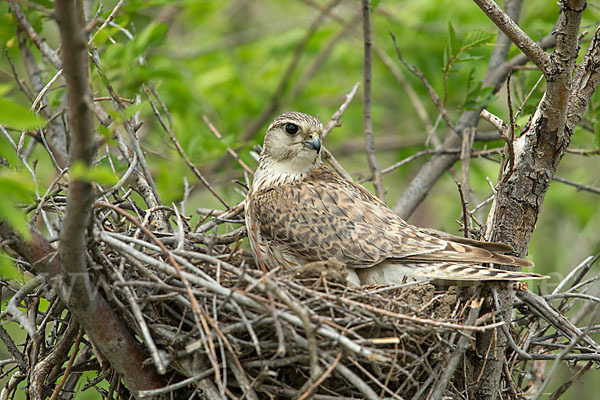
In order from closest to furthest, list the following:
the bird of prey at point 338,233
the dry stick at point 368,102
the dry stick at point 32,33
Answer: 1. the bird of prey at point 338,233
2. the dry stick at point 32,33
3. the dry stick at point 368,102

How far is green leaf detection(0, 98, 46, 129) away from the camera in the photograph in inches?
77.8

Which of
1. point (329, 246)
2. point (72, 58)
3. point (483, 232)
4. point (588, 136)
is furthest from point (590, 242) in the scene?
point (72, 58)

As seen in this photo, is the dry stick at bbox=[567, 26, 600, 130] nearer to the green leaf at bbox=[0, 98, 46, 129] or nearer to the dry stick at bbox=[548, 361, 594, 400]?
the dry stick at bbox=[548, 361, 594, 400]

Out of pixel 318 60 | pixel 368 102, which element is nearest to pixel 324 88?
pixel 318 60

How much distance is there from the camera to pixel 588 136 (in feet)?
18.5

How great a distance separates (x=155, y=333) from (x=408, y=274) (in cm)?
175

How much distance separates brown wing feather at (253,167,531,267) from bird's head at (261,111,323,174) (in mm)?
275

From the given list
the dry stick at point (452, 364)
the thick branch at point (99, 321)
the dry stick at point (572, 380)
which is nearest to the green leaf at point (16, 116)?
the thick branch at point (99, 321)

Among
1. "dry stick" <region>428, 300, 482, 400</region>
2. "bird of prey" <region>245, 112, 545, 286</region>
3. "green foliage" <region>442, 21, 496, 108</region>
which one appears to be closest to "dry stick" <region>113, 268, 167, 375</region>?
"bird of prey" <region>245, 112, 545, 286</region>

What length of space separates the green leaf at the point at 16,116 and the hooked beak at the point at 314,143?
298cm

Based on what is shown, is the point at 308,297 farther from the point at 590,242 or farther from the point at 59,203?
the point at 590,242

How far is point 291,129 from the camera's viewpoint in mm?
4977

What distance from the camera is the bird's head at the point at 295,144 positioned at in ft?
16.1

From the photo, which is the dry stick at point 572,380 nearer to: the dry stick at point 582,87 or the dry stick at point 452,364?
the dry stick at point 452,364
